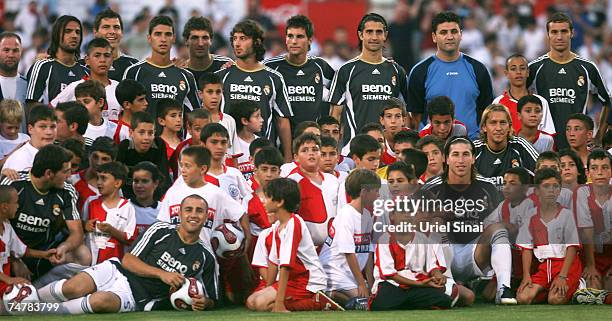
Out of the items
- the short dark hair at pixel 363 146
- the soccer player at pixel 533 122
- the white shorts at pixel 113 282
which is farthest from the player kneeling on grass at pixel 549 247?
the white shorts at pixel 113 282

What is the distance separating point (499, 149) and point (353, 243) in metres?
2.02

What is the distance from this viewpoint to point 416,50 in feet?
90.7

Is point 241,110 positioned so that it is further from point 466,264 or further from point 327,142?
point 466,264

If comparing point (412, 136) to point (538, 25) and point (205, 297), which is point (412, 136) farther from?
point (538, 25)

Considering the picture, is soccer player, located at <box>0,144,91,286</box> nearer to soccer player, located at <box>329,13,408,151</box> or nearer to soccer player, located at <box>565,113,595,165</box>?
soccer player, located at <box>329,13,408,151</box>

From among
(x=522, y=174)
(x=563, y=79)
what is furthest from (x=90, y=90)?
(x=563, y=79)

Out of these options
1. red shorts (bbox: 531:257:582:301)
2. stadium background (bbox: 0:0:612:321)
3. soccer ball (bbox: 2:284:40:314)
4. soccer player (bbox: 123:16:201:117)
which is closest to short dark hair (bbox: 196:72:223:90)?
soccer player (bbox: 123:16:201:117)

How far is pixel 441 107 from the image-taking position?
13969 millimetres

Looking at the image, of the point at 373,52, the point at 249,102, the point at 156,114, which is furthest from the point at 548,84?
the point at 156,114

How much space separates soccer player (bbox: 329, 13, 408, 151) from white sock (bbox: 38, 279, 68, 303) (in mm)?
4276

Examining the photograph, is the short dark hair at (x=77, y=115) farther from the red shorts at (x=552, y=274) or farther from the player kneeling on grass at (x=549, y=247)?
the red shorts at (x=552, y=274)

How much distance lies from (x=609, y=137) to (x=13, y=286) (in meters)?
6.08

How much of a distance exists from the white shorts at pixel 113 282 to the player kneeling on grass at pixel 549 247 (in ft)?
10.5

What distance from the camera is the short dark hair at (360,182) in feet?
39.8
